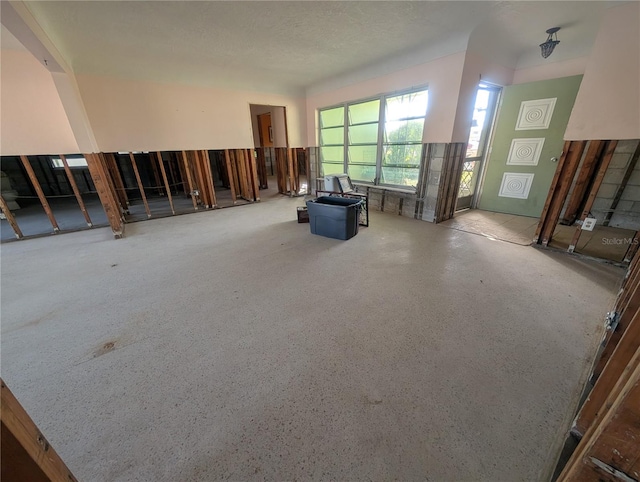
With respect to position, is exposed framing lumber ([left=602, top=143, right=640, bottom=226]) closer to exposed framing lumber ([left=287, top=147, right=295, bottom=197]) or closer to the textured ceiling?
the textured ceiling

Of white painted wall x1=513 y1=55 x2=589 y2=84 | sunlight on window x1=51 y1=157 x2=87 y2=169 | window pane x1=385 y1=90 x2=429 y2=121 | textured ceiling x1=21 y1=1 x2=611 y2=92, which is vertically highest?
textured ceiling x1=21 y1=1 x2=611 y2=92

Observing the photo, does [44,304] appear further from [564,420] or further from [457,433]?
[564,420]

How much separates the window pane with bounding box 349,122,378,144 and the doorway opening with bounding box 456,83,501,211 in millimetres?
1758

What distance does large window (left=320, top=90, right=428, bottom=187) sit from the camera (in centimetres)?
440

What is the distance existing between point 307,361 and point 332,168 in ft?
18.2

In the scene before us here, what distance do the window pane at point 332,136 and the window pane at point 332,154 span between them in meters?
0.14

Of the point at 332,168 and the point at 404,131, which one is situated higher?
the point at 404,131

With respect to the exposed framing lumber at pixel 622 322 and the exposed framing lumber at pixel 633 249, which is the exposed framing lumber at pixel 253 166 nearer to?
the exposed framing lumber at pixel 622 322

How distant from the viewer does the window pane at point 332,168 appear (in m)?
6.13

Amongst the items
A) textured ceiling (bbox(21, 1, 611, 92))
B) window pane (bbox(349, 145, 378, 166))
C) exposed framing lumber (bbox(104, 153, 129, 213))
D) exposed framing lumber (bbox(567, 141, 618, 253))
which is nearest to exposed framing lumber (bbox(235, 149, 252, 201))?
textured ceiling (bbox(21, 1, 611, 92))

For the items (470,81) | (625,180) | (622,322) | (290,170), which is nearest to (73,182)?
(290,170)

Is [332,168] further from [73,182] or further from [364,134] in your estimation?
[73,182]

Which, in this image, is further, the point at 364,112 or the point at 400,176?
the point at 364,112

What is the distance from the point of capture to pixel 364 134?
17.2ft
